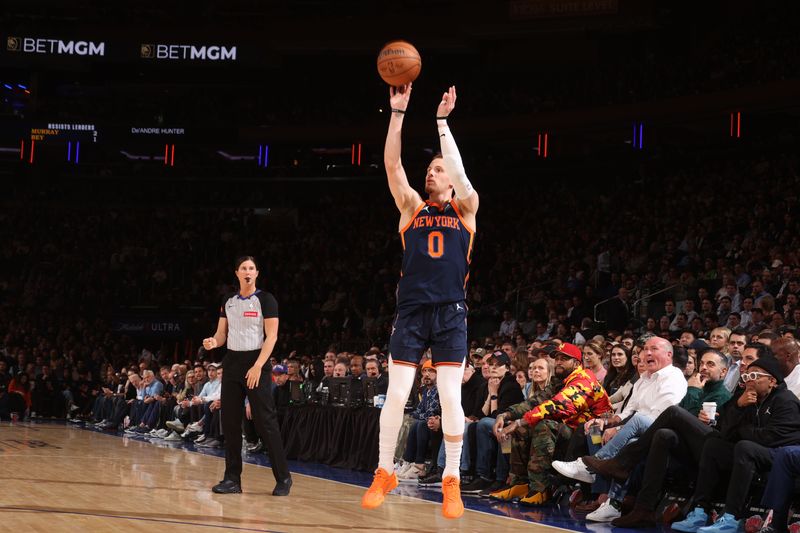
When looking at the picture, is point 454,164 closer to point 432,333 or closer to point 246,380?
point 432,333

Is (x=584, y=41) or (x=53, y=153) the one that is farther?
(x=53, y=153)

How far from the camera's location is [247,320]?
8336 mm

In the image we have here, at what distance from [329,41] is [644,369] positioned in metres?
23.0

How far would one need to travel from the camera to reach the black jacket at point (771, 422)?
22.3 feet

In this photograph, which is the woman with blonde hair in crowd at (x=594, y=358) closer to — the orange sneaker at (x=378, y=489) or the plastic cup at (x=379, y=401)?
the plastic cup at (x=379, y=401)

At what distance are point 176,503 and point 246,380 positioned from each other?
1.29 metres

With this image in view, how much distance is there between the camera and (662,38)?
2714 centimetres

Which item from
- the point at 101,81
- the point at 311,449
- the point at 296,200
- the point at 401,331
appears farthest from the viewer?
the point at 296,200

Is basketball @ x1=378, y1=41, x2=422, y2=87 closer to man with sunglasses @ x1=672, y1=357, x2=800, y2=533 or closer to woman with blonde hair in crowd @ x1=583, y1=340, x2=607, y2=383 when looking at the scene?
man with sunglasses @ x1=672, y1=357, x2=800, y2=533

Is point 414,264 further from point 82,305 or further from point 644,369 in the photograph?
point 82,305

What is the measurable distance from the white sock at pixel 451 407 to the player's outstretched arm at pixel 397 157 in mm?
1038

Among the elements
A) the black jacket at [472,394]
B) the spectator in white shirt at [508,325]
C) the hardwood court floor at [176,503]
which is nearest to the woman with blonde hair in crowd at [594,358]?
the black jacket at [472,394]

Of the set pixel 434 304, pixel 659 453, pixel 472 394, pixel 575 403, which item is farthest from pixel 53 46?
pixel 434 304

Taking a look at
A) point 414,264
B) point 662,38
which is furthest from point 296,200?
point 414,264
